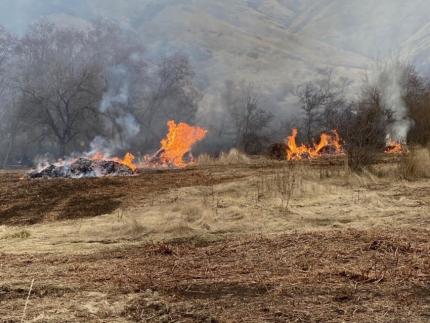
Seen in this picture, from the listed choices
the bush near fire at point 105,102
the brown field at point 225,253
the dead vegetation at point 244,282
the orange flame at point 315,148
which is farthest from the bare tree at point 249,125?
the dead vegetation at point 244,282

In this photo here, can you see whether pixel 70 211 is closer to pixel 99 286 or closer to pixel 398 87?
pixel 99 286

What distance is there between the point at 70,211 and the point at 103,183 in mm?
3452

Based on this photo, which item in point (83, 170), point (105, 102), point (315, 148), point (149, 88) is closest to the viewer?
point (83, 170)

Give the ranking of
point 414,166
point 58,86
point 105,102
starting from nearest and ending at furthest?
1. point 414,166
2. point 58,86
3. point 105,102

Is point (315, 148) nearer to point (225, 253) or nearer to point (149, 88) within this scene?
point (149, 88)

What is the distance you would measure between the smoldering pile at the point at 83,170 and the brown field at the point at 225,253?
15.8ft

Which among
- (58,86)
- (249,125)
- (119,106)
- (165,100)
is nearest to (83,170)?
(58,86)

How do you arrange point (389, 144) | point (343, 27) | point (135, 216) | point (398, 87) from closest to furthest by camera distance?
point (135, 216) < point (389, 144) < point (398, 87) < point (343, 27)

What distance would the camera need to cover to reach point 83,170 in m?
18.8

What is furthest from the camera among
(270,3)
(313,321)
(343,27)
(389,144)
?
(270,3)

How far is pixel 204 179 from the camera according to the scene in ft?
51.9

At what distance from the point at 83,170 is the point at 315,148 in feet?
43.4

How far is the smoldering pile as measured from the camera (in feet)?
61.1

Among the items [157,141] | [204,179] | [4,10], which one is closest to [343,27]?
[4,10]
